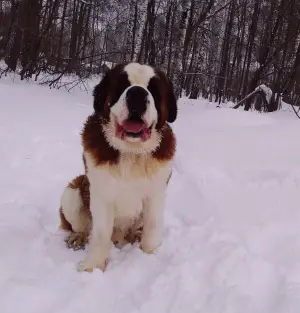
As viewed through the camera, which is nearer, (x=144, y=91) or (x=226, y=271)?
(x=144, y=91)

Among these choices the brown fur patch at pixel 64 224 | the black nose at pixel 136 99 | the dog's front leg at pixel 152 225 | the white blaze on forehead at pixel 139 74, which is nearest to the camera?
the black nose at pixel 136 99

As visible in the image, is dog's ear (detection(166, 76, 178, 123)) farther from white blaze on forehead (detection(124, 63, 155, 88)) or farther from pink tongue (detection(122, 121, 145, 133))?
pink tongue (detection(122, 121, 145, 133))

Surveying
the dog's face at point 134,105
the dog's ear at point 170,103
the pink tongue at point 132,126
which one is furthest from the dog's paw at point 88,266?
the dog's ear at point 170,103

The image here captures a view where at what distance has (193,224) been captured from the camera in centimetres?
341

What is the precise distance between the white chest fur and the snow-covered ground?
45 cm

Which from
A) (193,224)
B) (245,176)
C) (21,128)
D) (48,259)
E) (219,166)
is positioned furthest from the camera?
(21,128)

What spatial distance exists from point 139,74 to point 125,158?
0.52m

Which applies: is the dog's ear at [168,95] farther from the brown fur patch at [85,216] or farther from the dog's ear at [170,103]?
the brown fur patch at [85,216]

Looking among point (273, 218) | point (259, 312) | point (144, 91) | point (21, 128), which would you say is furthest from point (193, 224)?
point (21, 128)

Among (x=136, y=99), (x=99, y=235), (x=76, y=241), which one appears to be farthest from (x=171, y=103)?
(x=76, y=241)

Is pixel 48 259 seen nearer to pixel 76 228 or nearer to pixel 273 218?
pixel 76 228

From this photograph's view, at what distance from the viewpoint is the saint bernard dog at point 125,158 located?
232cm

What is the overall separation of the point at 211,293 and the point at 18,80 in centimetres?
1002

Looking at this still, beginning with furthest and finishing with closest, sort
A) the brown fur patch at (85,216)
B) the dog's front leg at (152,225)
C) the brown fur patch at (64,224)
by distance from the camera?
the brown fur patch at (64,224)
the brown fur patch at (85,216)
the dog's front leg at (152,225)
